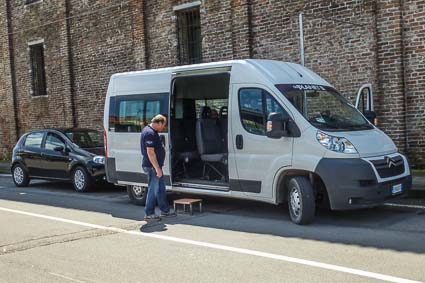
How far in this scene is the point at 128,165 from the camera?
10555 millimetres

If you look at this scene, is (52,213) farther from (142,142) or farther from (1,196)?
(1,196)

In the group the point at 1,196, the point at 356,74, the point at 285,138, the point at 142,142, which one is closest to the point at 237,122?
the point at 285,138

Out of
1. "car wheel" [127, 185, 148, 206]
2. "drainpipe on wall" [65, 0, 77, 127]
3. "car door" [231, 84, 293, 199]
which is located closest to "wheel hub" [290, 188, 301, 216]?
"car door" [231, 84, 293, 199]

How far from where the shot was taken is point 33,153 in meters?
14.4

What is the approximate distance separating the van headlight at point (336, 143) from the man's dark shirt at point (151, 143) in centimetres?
261

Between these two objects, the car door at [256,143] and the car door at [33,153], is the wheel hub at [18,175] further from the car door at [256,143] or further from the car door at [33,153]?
the car door at [256,143]

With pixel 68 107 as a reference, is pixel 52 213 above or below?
below

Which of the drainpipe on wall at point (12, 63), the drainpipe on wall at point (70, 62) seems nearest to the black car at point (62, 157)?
the drainpipe on wall at point (70, 62)

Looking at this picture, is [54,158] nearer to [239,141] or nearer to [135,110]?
[135,110]

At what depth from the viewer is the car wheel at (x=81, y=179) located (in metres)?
12.9

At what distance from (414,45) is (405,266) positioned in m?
7.35

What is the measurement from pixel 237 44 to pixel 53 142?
18.0 ft

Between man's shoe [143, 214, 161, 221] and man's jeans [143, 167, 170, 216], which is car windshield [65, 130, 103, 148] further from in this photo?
man's shoe [143, 214, 161, 221]

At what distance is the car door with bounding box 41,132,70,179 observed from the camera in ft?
44.3
